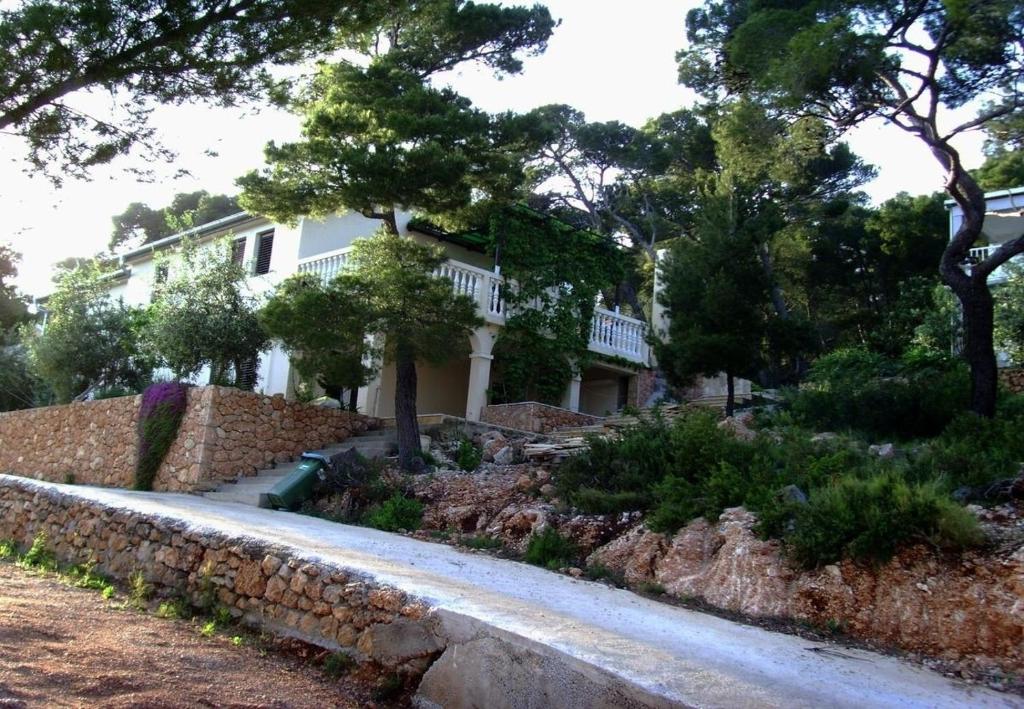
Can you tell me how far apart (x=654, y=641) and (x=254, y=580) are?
305 centimetres

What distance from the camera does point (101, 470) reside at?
15406 mm

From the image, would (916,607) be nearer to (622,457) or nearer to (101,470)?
(622,457)

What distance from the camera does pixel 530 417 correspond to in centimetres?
1630

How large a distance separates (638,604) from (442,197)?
844cm

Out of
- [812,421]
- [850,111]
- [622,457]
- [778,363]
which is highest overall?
[850,111]

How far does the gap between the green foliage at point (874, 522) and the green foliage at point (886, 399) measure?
5.08 meters

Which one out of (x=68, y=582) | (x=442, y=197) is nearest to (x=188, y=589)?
(x=68, y=582)

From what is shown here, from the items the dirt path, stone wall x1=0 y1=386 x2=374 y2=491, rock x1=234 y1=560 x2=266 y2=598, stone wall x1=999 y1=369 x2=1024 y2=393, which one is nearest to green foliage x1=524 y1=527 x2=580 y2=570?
rock x1=234 y1=560 x2=266 y2=598

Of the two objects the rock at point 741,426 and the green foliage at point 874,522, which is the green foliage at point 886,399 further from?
the green foliage at point 874,522

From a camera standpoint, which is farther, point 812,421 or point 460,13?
point 460,13

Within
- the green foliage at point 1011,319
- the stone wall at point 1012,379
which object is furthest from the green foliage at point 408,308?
the green foliage at point 1011,319

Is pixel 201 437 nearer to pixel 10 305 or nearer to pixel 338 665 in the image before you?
pixel 338 665

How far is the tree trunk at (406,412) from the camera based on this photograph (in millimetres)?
12898

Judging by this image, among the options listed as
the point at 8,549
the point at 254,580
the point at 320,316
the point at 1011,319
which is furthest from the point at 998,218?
the point at 8,549
